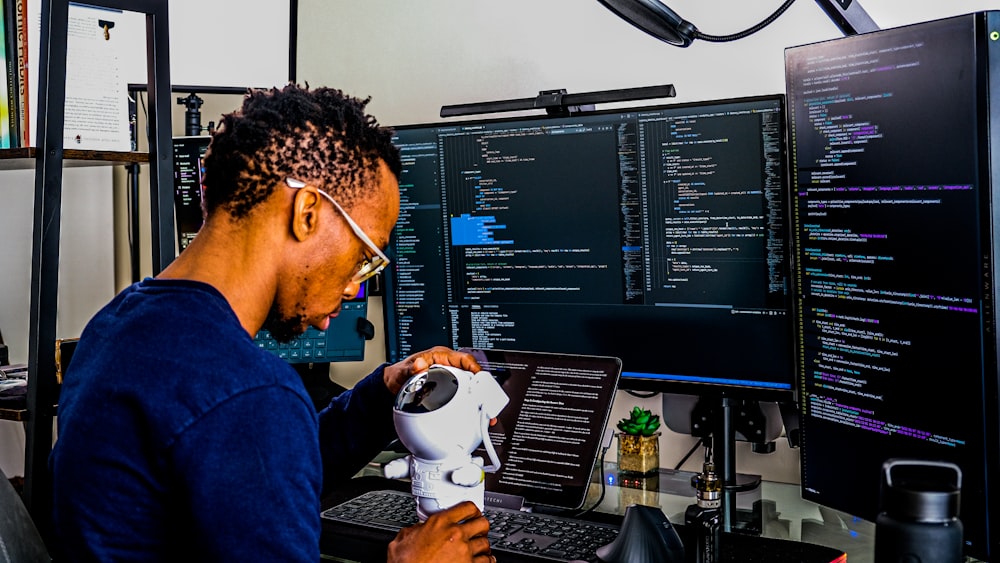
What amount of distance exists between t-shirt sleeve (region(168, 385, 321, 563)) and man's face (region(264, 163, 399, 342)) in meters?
0.22

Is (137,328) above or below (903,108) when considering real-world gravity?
below

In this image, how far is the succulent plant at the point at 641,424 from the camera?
1.64m

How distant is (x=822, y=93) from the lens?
50.8 inches

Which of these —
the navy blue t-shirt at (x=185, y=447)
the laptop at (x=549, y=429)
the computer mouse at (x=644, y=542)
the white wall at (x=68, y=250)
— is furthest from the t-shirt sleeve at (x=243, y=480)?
the white wall at (x=68, y=250)

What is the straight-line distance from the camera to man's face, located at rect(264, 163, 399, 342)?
1.04 m

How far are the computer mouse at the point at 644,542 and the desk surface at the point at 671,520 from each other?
0.09 metres

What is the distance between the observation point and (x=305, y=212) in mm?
1008

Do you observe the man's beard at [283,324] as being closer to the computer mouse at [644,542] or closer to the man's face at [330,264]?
the man's face at [330,264]

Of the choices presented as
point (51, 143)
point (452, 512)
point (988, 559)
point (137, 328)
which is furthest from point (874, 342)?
point (51, 143)

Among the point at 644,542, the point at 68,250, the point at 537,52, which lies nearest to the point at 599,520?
the point at 644,542

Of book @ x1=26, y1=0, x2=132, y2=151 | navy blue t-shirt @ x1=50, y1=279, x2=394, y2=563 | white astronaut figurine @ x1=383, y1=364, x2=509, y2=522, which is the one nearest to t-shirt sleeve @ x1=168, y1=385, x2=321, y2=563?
navy blue t-shirt @ x1=50, y1=279, x2=394, y2=563

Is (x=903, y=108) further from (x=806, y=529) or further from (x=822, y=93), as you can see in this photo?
(x=806, y=529)

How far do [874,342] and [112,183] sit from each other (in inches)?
77.8

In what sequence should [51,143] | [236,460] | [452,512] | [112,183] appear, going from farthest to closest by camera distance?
1. [112,183]
2. [51,143]
3. [452,512]
4. [236,460]
